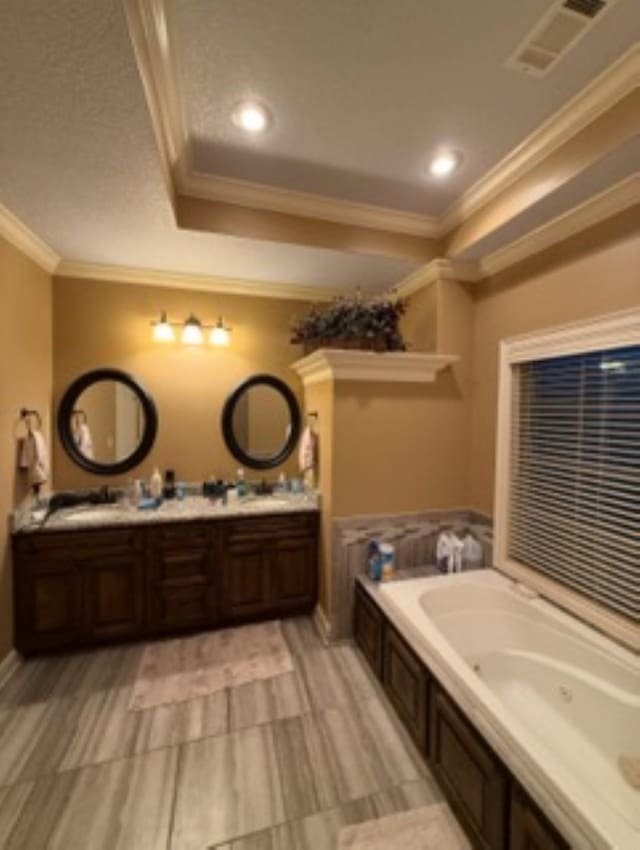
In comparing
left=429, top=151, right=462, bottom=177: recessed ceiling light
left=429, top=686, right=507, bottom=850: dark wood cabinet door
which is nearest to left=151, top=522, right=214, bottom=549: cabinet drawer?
left=429, top=686, right=507, bottom=850: dark wood cabinet door

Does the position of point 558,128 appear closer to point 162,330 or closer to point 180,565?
point 162,330

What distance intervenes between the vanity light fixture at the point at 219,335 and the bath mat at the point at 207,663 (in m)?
2.24

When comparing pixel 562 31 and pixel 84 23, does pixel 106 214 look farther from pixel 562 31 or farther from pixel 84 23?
pixel 562 31

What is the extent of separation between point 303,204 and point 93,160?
1.17 m

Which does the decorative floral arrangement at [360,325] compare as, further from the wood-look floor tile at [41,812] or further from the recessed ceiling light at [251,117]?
the wood-look floor tile at [41,812]

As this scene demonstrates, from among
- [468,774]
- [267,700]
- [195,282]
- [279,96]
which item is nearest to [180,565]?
[267,700]

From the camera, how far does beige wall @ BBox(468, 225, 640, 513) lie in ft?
6.05

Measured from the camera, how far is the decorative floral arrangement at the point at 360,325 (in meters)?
2.59

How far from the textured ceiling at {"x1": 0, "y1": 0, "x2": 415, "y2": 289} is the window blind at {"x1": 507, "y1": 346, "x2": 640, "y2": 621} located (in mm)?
1329

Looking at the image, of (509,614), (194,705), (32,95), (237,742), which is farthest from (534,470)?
(32,95)

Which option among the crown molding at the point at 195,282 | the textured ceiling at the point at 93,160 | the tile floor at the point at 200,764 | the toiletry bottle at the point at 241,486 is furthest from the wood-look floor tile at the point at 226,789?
the crown molding at the point at 195,282

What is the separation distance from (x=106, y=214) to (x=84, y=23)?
3.84 feet

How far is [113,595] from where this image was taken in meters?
2.56

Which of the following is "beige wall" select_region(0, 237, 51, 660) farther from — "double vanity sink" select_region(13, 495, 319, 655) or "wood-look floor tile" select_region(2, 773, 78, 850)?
"wood-look floor tile" select_region(2, 773, 78, 850)
